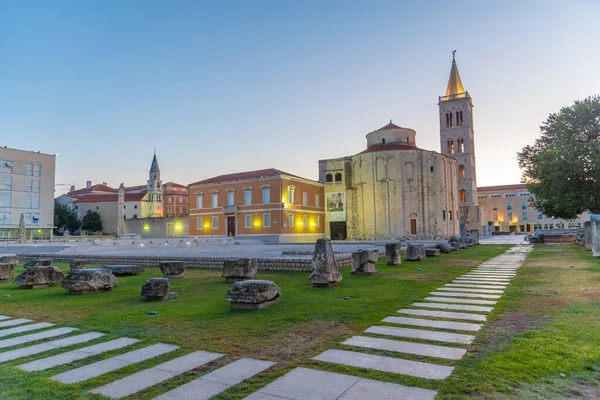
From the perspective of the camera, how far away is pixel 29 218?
4831cm

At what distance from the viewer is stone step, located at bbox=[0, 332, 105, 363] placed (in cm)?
429

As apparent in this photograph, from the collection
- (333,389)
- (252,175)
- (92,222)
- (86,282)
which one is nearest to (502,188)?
(252,175)

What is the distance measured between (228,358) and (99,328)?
8.49ft

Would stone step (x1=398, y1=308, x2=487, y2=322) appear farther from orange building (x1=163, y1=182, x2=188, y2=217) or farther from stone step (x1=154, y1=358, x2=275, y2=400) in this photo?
orange building (x1=163, y1=182, x2=188, y2=217)

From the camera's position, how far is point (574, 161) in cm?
2075

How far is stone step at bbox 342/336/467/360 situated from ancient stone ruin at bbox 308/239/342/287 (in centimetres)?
416

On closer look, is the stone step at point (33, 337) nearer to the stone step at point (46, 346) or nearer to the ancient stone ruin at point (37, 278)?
the stone step at point (46, 346)

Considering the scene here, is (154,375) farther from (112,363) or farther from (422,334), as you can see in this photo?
(422,334)

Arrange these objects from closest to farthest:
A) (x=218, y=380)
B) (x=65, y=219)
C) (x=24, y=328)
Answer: (x=218, y=380)
(x=24, y=328)
(x=65, y=219)

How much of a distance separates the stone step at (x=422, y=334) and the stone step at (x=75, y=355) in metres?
3.22

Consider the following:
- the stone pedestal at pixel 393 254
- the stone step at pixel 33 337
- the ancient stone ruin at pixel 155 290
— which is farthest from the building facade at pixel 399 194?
the stone step at pixel 33 337

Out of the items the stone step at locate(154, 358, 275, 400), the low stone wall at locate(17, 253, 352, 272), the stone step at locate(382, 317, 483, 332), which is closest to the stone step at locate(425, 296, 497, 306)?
the stone step at locate(382, 317, 483, 332)

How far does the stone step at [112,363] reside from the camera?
360cm

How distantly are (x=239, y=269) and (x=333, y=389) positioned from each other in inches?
275
